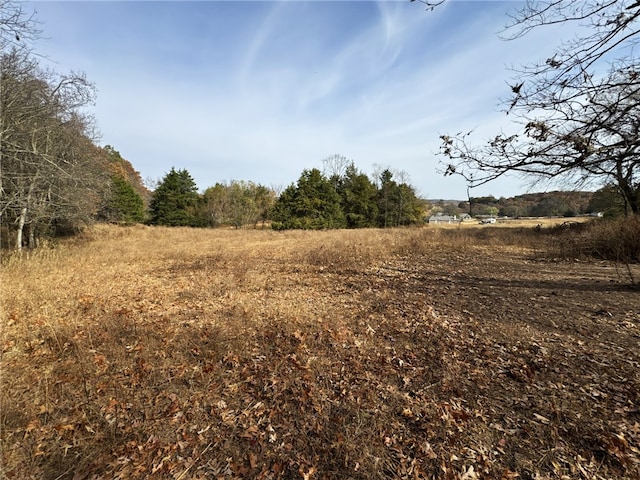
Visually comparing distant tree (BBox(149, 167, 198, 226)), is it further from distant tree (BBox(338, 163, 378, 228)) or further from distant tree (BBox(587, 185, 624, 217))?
distant tree (BBox(587, 185, 624, 217))

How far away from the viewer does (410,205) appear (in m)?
38.8

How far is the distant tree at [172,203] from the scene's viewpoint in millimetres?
36094

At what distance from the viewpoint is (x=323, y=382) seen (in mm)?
3344

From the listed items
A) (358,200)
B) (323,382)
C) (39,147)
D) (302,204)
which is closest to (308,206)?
(302,204)

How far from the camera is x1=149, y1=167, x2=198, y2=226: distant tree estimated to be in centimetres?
3609

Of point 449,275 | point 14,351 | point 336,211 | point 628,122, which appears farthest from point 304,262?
point 336,211

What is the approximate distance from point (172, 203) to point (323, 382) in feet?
127

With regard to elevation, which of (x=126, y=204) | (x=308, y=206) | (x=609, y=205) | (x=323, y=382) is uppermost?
(x=126, y=204)

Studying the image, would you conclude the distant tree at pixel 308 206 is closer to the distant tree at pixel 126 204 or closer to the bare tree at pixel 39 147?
the distant tree at pixel 126 204

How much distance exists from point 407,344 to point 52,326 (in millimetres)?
5823

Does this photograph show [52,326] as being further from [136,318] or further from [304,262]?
[304,262]

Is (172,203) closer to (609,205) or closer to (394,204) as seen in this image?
(394,204)

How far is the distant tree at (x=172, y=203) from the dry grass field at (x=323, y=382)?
105 ft

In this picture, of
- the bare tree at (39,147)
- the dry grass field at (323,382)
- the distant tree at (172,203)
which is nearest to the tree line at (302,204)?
the distant tree at (172,203)
